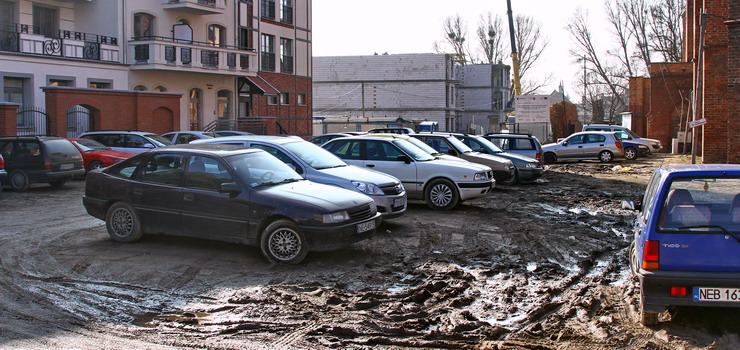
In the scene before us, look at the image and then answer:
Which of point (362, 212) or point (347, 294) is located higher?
point (362, 212)

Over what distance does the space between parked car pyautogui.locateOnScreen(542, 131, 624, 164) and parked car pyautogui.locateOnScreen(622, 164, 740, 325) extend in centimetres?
2693

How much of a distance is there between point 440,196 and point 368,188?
3.48 metres

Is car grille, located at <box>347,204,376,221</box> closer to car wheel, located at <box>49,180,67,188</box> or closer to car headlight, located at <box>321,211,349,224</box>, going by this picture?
car headlight, located at <box>321,211,349,224</box>

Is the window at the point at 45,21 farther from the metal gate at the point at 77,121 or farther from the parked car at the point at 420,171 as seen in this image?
the parked car at the point at 420,171

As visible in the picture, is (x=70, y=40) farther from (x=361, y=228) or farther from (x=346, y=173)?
(x=361, y=228)

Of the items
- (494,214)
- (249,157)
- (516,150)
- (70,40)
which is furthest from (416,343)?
(70,40)

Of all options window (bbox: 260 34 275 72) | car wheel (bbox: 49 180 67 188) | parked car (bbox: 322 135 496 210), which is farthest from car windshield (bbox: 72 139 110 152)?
window (bbox: 260 34 275 72)

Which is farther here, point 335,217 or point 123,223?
point 123,223

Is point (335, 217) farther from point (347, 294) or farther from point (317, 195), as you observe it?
point (347, 294)

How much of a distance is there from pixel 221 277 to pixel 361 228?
2059mm

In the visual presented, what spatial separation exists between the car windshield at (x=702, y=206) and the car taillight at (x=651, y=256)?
182 millimetres

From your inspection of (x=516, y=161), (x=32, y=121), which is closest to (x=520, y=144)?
(x=516, y=161)

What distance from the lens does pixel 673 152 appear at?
3941cm

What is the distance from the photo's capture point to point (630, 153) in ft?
116
